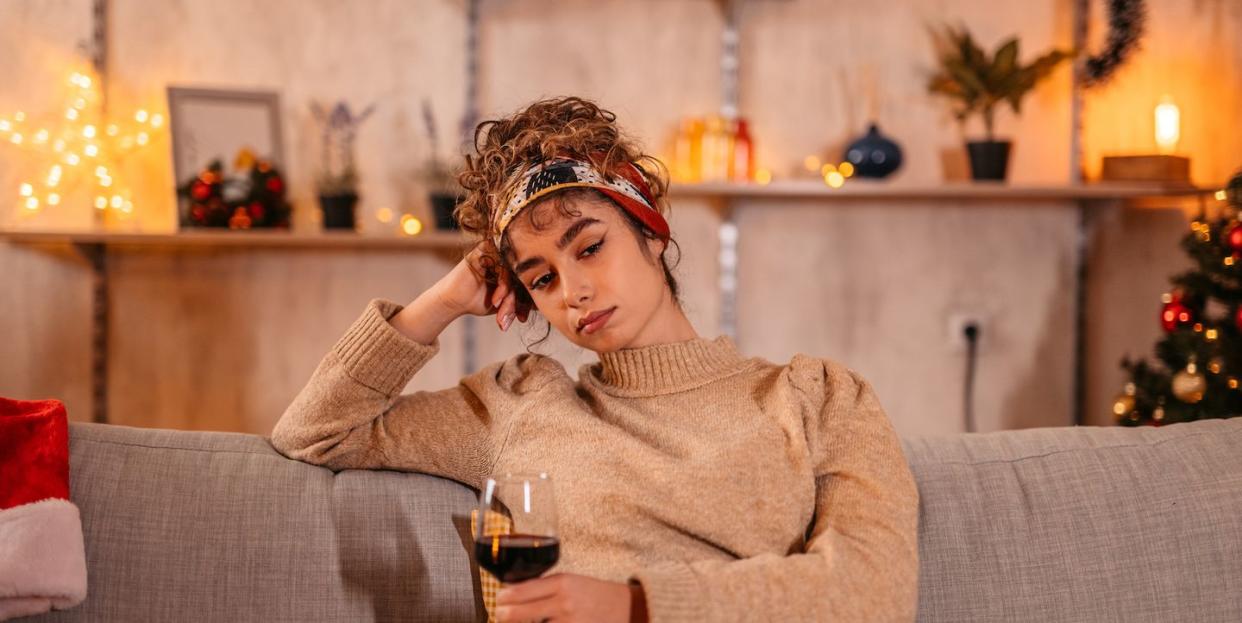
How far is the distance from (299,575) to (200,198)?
5.82ft

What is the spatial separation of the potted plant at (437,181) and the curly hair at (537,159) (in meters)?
1.39

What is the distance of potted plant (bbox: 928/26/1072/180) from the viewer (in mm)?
3059

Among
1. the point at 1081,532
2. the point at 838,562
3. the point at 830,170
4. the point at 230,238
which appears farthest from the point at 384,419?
the point at 830,170

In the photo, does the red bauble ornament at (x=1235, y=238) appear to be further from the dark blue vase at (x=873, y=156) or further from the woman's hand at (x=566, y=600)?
the woman's hand at (x=566, y=600)

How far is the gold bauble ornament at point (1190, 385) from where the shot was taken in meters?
2.32

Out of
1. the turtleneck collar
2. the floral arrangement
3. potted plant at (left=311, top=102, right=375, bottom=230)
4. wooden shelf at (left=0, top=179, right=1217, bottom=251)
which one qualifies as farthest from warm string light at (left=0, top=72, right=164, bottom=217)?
the turtleneck collar

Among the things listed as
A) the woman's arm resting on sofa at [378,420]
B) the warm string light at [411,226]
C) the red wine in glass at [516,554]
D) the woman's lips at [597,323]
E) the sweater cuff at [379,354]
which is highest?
the warm string light at [411,226]

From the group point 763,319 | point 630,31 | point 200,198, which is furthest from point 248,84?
point 763,319

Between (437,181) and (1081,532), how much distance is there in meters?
2.09

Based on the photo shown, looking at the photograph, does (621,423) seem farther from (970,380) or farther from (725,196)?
(970,380)

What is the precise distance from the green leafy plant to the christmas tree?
75 cm

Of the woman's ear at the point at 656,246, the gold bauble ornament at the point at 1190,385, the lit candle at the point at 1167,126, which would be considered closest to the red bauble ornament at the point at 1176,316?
the gold bauble ornament at the point at 1190,385

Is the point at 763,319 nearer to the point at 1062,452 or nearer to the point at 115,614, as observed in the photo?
the point at 1062,452

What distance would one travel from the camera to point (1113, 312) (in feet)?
10.6
